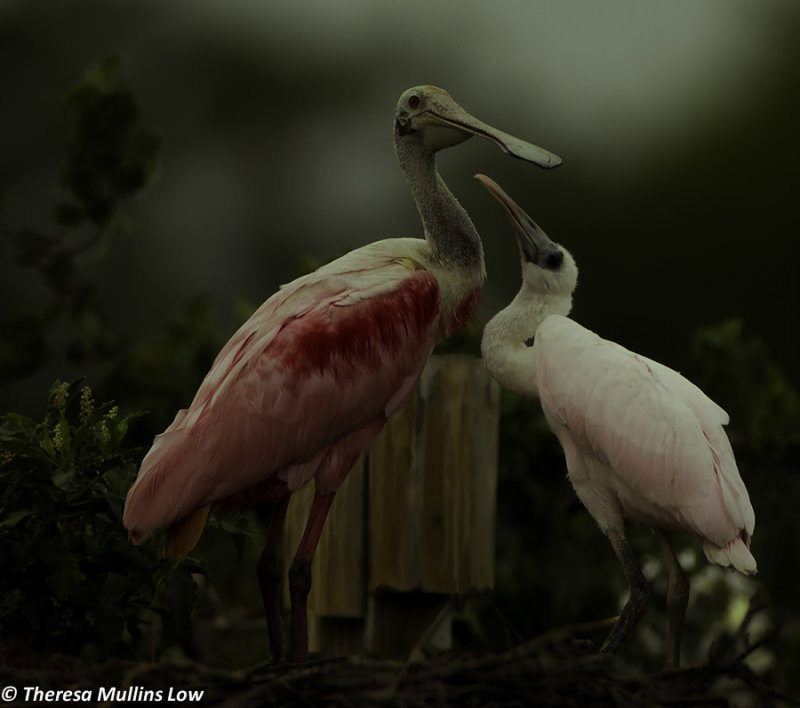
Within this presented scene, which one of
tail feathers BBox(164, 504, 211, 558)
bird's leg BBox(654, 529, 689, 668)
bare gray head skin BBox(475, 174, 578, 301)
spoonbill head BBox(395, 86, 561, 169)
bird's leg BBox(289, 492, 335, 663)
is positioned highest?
spoonbill head BBox(395, 86, 561, 169)

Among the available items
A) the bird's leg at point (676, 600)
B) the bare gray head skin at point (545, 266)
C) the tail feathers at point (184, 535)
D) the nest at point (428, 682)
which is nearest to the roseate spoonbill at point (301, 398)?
the tail feathers at point (184, 535)

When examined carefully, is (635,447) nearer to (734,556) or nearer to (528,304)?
(734,556)

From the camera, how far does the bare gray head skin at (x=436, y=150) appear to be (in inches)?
214

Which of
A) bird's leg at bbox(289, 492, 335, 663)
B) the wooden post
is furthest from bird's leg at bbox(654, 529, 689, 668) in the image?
bird's leg at bbox(289, 492, 335, 663)

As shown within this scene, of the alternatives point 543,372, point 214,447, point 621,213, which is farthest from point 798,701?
point 621,213

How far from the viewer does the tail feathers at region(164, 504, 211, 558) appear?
4.53 m

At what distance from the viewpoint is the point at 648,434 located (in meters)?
4.56

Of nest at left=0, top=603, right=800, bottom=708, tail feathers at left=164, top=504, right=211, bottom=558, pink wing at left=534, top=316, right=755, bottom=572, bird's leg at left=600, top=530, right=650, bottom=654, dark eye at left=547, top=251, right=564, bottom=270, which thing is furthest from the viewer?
dark eye at left=547, top=251, right=564, bottom=270

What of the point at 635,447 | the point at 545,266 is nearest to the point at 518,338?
the point at 545,266

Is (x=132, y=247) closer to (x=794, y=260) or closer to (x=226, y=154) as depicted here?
(x=226, y=154)

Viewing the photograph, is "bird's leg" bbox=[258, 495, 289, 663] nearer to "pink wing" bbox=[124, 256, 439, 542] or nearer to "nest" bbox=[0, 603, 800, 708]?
"pink wing" bbox=[124, 256, 439, 542]

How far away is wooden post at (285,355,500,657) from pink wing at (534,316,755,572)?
370 mm

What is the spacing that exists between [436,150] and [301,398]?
57.4 inches

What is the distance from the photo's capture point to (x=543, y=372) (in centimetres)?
485
